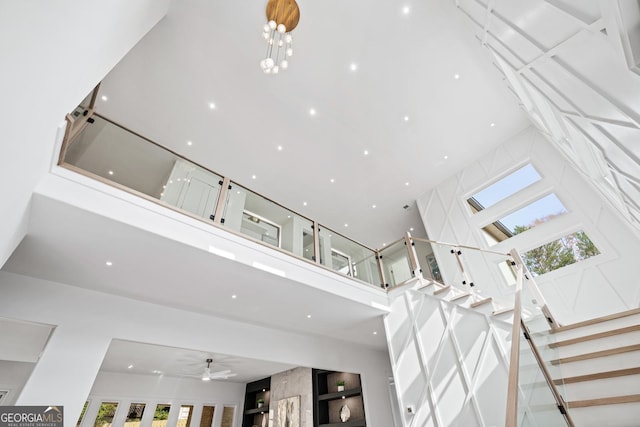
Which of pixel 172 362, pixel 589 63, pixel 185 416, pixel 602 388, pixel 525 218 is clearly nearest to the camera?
pixel 589 63

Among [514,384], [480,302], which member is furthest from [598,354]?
[514,384]

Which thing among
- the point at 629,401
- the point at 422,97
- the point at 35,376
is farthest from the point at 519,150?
the point at 35,376

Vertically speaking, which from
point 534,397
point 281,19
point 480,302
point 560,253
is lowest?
point 534,397

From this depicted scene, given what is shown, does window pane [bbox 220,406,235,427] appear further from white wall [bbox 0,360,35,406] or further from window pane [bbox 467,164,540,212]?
window pane [bbox 467,164,540,212]

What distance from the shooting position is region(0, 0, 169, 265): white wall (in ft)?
4.49

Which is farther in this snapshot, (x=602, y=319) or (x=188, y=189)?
(x=188, y=189)

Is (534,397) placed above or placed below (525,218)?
below

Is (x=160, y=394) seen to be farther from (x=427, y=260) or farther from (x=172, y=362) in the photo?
(x=427, y=260)

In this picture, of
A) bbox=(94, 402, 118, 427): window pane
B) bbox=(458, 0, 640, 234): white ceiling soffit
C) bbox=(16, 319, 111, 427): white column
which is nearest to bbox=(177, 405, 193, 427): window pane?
bbox=(94, 402, 118, 427): window pane

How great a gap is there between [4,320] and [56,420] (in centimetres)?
212

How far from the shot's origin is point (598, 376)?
282cm

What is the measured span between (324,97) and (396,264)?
11.9 ft

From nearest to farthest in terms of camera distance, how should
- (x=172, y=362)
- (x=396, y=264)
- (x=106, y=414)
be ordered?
1. (x=396, y=264)
2. (x=172, y=362)
3. (x=106, y=414)
